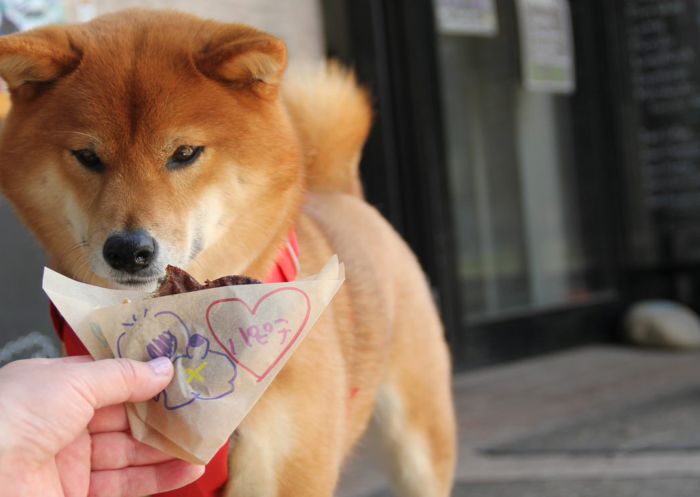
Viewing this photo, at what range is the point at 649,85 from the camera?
674 centimetres

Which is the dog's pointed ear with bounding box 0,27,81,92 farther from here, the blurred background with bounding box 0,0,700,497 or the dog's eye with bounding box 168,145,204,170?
the blurred background with bounding box 0,0,700,497

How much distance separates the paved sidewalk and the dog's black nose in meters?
1.44

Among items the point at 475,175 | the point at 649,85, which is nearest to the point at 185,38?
the point at 475,175

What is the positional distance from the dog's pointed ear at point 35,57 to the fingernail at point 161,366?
2.27ft

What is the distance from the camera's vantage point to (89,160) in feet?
6.25

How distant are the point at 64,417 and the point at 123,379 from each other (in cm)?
10

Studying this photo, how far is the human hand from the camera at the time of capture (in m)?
1.46

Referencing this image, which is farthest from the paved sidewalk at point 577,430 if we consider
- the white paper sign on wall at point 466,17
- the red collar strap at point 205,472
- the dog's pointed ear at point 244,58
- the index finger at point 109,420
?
the white paper sign on wall at point 466,17

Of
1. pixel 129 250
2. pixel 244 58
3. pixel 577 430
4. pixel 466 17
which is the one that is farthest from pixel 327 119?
pixel 466 17

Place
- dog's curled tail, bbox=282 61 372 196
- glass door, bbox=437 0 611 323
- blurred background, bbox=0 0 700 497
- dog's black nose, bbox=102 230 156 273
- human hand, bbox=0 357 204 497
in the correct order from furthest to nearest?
glass door, bbox=437 0 611 323
blurred background, bbox=0 0 700 497
dog's curled tail, bbox=282 61 372 196
dog's black nose, bbox=102 230 156 273
human hand, bbox=0 357 204 497

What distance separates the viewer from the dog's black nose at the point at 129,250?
1.78 meters

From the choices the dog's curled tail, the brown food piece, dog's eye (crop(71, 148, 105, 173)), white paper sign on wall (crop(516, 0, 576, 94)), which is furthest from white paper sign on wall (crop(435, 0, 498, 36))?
the brown food piece

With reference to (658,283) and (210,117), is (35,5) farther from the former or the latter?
(658,283)

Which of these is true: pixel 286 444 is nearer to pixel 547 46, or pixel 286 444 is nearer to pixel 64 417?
pixel 64 417
